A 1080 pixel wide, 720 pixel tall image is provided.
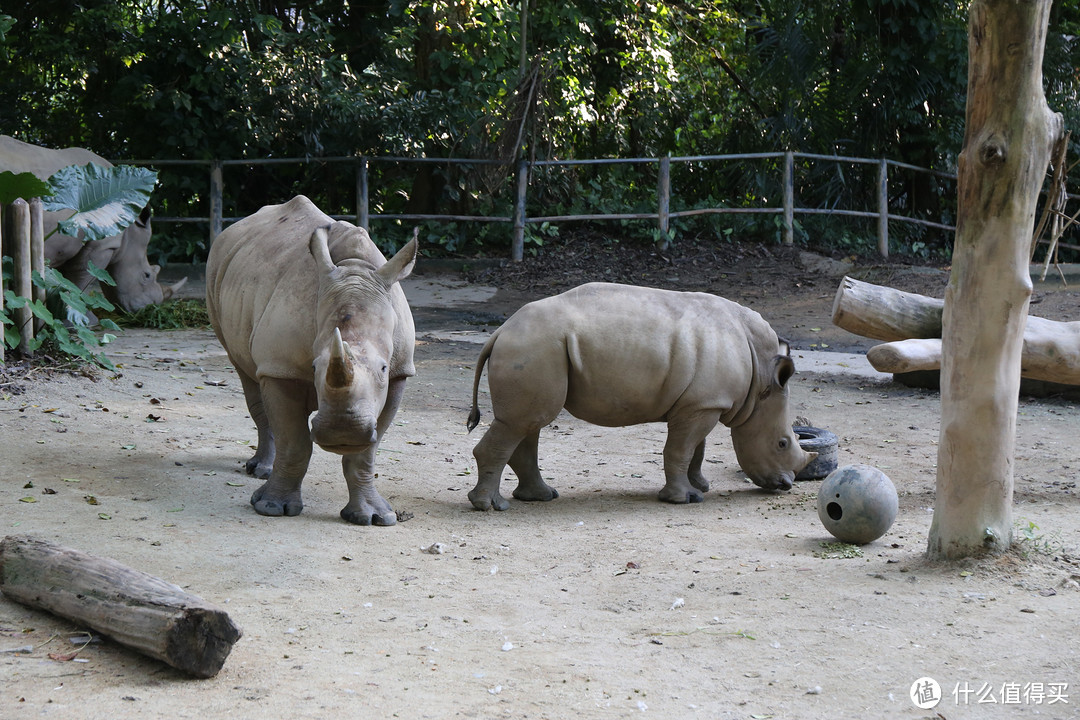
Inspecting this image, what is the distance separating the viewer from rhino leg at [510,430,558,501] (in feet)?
20.9

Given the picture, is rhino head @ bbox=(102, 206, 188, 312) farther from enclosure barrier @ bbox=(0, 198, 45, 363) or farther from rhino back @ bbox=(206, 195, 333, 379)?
rhino back @ bbox=(206, 195, 333, 379)

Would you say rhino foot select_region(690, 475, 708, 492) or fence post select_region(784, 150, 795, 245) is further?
fence post select_region(784, 150, 795, 245)

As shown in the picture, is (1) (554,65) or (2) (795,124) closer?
(1) (554,65)

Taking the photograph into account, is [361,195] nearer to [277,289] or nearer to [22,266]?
[22,266]

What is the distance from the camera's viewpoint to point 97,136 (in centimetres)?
1576

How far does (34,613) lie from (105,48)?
12.4m

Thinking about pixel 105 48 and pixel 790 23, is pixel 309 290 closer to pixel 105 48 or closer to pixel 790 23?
pixel 105 48

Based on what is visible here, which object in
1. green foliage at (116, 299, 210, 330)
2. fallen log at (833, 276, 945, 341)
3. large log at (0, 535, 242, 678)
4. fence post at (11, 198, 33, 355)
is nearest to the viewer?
large log at (0, 535, 242, 678)

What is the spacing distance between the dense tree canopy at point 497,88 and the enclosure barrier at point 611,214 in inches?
12.0

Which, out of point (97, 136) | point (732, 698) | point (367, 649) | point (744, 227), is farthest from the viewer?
point (744, 227)

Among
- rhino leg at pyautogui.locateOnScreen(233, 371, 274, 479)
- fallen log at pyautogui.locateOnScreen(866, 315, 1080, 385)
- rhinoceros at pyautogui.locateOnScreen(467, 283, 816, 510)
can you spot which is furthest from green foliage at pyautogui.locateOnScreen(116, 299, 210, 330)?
fallen log at pyautogui.locateOnScreen(866, 315, 1080, 385)

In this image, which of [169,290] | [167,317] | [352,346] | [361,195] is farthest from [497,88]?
[352,346]

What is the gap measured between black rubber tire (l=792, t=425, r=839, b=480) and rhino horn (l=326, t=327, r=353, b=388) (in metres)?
3.26

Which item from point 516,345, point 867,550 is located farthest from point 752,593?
point 516,345
